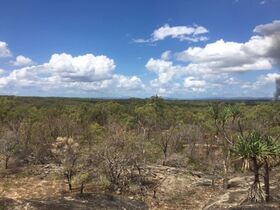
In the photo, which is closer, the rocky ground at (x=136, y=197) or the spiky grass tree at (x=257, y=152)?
the rocky ground at (x=136, y=197)

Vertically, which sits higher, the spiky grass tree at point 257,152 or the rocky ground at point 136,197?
the spiky grass tree at point 257,152

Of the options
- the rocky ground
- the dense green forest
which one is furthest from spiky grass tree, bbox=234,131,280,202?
the rocky ground

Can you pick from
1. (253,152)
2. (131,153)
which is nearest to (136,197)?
(131,153)

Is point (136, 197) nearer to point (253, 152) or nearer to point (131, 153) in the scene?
point (131, 153)

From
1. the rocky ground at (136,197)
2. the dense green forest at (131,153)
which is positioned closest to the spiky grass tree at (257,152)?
the dense green forest at (131,153)

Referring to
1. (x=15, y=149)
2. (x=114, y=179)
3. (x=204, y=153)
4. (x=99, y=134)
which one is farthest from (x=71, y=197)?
(x=204, y=153)

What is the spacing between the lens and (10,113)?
60000 mm

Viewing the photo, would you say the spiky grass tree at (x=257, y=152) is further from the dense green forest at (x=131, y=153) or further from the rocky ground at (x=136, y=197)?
the rocky ground at (x=136, y=197)

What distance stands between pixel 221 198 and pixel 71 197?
10.1m

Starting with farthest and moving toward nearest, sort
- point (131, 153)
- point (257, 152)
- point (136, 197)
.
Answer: point (131, 153)
point (136, 197)
point (257, 152)

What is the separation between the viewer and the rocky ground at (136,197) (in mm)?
22062

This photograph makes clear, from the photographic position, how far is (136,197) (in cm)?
2670

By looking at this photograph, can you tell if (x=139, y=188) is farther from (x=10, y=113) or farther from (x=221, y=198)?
(x=10, y=113)

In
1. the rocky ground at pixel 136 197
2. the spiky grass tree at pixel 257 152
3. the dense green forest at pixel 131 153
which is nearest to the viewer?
the rocky ground at pixel 136 197
